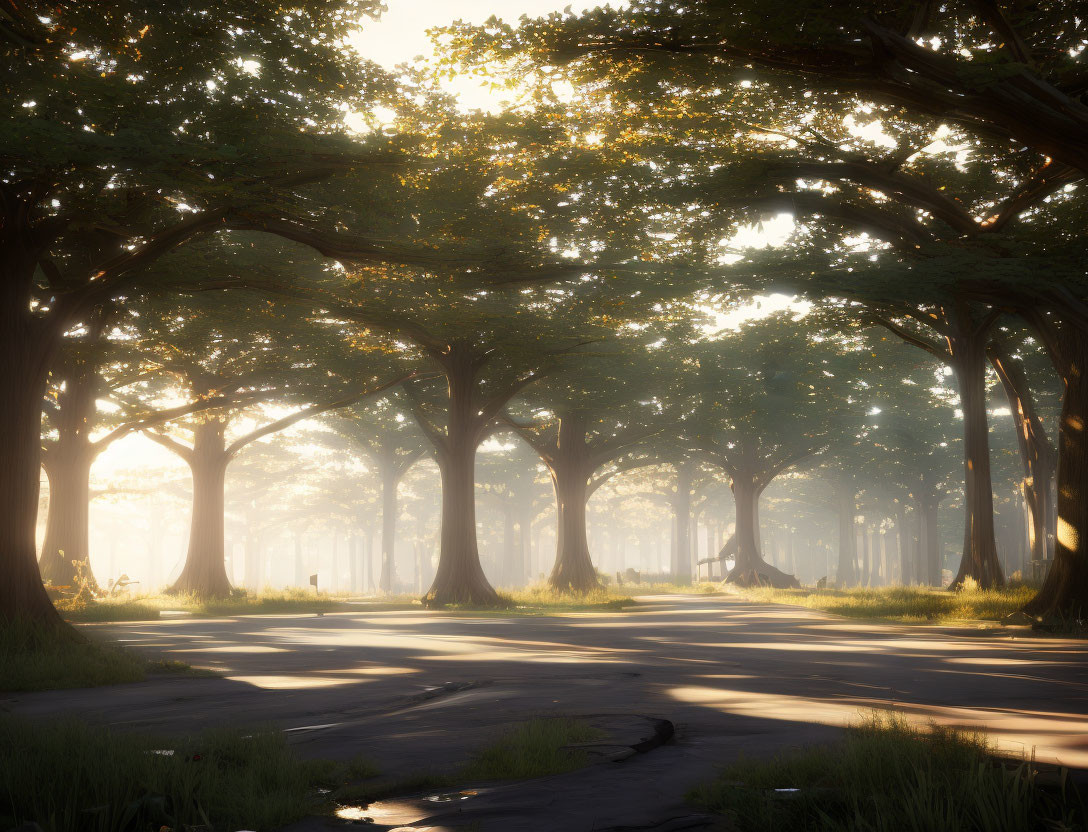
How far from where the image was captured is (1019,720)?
23.4ft

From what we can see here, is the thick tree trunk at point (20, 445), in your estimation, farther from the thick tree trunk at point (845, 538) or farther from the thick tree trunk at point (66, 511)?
the thick tree trunk at point (845, 538)

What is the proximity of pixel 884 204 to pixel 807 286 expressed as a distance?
15.6 feet

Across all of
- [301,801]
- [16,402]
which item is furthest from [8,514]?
[301,801]

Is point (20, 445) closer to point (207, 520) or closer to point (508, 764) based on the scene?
point (508, 764)

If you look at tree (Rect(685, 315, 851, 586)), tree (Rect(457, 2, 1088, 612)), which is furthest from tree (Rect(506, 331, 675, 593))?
tree (Rect(457, 2, 1088, 612))

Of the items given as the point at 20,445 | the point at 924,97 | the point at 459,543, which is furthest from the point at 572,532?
the point at 924,97

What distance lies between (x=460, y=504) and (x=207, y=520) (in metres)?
10.4

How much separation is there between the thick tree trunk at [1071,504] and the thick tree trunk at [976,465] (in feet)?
20.0

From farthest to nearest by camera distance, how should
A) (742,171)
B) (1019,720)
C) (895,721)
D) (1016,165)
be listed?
1. (1016,165)
2. (742,171)
3. (1019,720)
4. (895,721)

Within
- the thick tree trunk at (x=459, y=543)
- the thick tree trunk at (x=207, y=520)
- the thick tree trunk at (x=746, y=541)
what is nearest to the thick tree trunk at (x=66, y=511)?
the thick tree trunk at (x=207, y=520)

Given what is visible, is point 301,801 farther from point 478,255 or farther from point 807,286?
point 807,286

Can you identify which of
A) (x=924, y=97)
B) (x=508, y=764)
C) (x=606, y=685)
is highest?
(x=924, y=97)

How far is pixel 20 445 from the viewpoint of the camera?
45.7 ft

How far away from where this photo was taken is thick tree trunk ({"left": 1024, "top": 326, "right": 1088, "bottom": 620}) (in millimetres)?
18375
